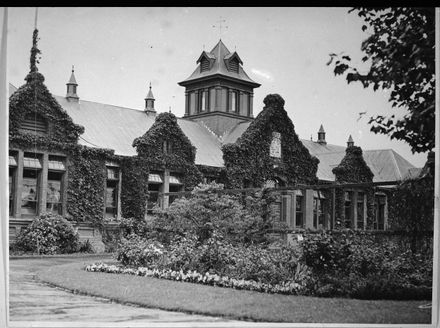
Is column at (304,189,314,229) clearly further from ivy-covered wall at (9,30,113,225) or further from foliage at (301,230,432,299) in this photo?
ivy-covered wall at (9,30,113,225)

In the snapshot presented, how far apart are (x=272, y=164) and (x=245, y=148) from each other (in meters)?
1.29

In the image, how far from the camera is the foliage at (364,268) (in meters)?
9.67

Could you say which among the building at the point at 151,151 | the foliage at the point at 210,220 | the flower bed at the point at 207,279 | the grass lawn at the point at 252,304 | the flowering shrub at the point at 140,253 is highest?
the building at the point at 151,151

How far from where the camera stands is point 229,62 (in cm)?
2075

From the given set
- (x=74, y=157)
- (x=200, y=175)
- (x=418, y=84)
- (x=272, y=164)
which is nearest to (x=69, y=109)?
(x=74, y=157)

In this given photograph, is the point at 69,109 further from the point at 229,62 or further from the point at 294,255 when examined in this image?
the point at 294,255

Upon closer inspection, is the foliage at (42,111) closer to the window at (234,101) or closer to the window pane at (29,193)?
the window pane at (29,193)

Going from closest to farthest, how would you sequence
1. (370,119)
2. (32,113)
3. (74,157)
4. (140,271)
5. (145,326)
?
1. (145,326)
2. (370,119)
3. (140,271)
4. (32,113)
5. (74,157)

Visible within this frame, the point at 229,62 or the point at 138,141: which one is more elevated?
the point at 229,62

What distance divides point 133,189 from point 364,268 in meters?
14.3

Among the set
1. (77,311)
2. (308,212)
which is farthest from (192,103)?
(77,311)

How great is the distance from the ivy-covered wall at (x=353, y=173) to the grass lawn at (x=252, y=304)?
3049 mm

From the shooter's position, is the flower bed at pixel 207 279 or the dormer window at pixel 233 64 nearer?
the flower bed at pixel 207 279

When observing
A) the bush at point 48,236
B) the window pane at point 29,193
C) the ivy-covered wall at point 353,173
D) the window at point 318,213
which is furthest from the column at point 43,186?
the ivy-covered wall at point 353,173
